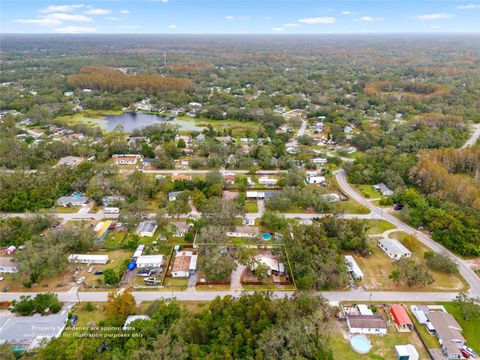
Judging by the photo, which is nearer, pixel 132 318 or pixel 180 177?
pixel 132 318

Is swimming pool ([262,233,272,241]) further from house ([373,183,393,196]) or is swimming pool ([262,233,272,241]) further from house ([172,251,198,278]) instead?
house ([373,183,393,196])

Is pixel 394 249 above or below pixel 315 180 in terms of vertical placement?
below

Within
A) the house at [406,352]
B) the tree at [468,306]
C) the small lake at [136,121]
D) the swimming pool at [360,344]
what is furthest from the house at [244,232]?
the small lake at [136,121]

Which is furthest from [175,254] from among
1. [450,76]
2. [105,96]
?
[450,76]

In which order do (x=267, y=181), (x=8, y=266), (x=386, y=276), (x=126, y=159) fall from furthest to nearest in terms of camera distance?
(x=126, y=159)
(x=267, y=181)
(x=8, y=266)
(x=386, y=276)

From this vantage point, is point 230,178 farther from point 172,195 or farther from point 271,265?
point 271,265

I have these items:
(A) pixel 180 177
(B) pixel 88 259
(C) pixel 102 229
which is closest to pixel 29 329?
(B) pixel 88 259
